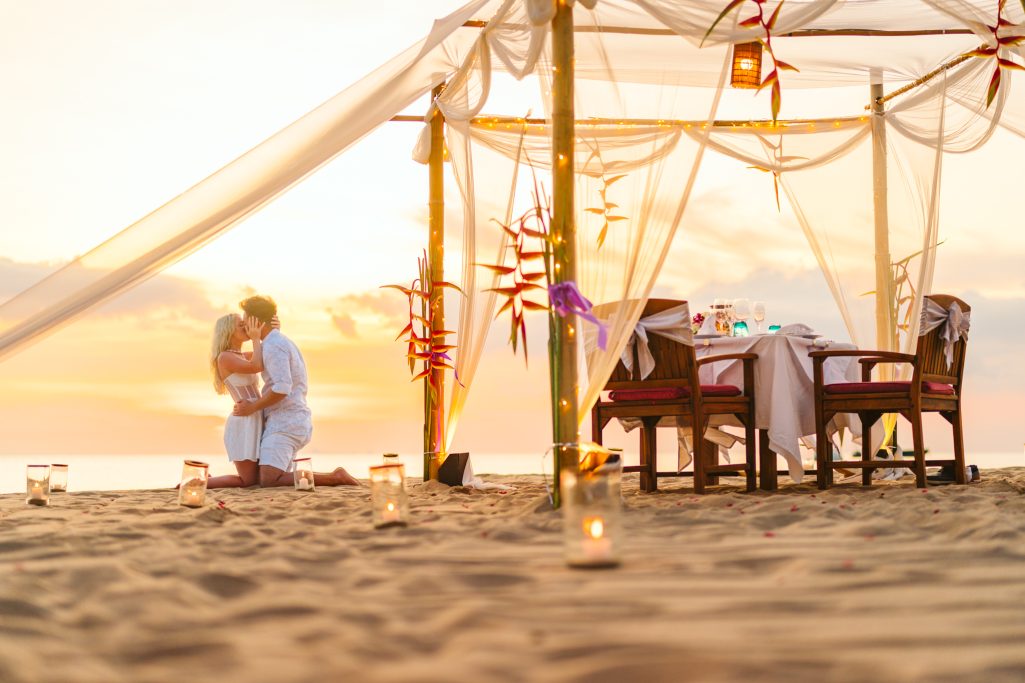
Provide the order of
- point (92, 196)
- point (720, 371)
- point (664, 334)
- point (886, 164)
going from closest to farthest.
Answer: point (664, 334), point (720, 371), point (886, 164), point (92, 196)

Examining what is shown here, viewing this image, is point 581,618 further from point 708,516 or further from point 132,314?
point 132,314

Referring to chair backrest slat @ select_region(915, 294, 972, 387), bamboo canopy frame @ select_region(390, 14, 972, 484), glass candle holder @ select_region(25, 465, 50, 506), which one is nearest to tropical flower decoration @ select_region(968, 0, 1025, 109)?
bamboo canopy frame @ select_region(390, 14, 972, 484)

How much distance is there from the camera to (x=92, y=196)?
8047 mm

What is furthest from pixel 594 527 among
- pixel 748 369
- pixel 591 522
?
pixel 748 369

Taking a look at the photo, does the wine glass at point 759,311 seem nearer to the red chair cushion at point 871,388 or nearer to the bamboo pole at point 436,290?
the red chair cushion at point 871,388

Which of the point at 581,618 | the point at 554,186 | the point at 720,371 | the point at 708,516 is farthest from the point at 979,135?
the point at 581,618

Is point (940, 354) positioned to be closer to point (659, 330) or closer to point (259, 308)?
point (659, 330)

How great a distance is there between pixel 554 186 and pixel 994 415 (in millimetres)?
4912

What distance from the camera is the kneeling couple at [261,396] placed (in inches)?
238

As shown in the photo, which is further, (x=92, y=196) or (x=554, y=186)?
(x=92, y=196)

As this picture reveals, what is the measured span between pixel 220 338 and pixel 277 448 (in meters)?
0.80

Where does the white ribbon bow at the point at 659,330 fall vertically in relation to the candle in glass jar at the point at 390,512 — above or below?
above

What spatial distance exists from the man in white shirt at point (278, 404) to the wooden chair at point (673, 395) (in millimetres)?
2011

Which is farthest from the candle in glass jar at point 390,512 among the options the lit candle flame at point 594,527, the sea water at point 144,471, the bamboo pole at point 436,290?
the bamboo pole at point 436,290
